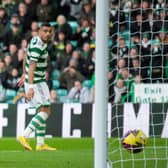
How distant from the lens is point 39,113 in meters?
11.7

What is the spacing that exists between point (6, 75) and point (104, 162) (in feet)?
30.4

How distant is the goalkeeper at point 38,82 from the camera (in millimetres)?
11453

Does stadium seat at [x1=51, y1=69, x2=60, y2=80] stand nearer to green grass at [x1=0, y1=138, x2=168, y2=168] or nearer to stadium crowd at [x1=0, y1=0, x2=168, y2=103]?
stadium crowd at [x1=0, y1=0, x2=168, y2=103]

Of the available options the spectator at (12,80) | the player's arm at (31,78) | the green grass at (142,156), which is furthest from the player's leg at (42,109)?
the spectator at (12,80)

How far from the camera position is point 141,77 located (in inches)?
512

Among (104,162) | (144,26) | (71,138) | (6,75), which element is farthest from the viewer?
(6,75)

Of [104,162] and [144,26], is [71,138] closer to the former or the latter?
[144,26]

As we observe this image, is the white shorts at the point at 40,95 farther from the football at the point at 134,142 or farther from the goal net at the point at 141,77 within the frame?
the football at the point at 134,142

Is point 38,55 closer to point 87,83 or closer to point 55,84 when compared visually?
point 87,83

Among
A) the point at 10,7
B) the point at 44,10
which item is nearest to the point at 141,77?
the point at 44,10

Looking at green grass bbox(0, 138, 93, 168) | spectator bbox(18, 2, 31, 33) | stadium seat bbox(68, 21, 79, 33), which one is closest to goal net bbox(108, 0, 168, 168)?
green grass bbox(0, 138, 93, 168)

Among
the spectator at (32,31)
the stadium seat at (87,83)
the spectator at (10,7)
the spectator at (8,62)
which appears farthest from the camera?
the spectator at (10,7)

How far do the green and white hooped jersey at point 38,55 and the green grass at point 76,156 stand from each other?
115 centimetres

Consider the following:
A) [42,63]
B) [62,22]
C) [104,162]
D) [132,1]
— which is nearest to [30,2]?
[62,22]
